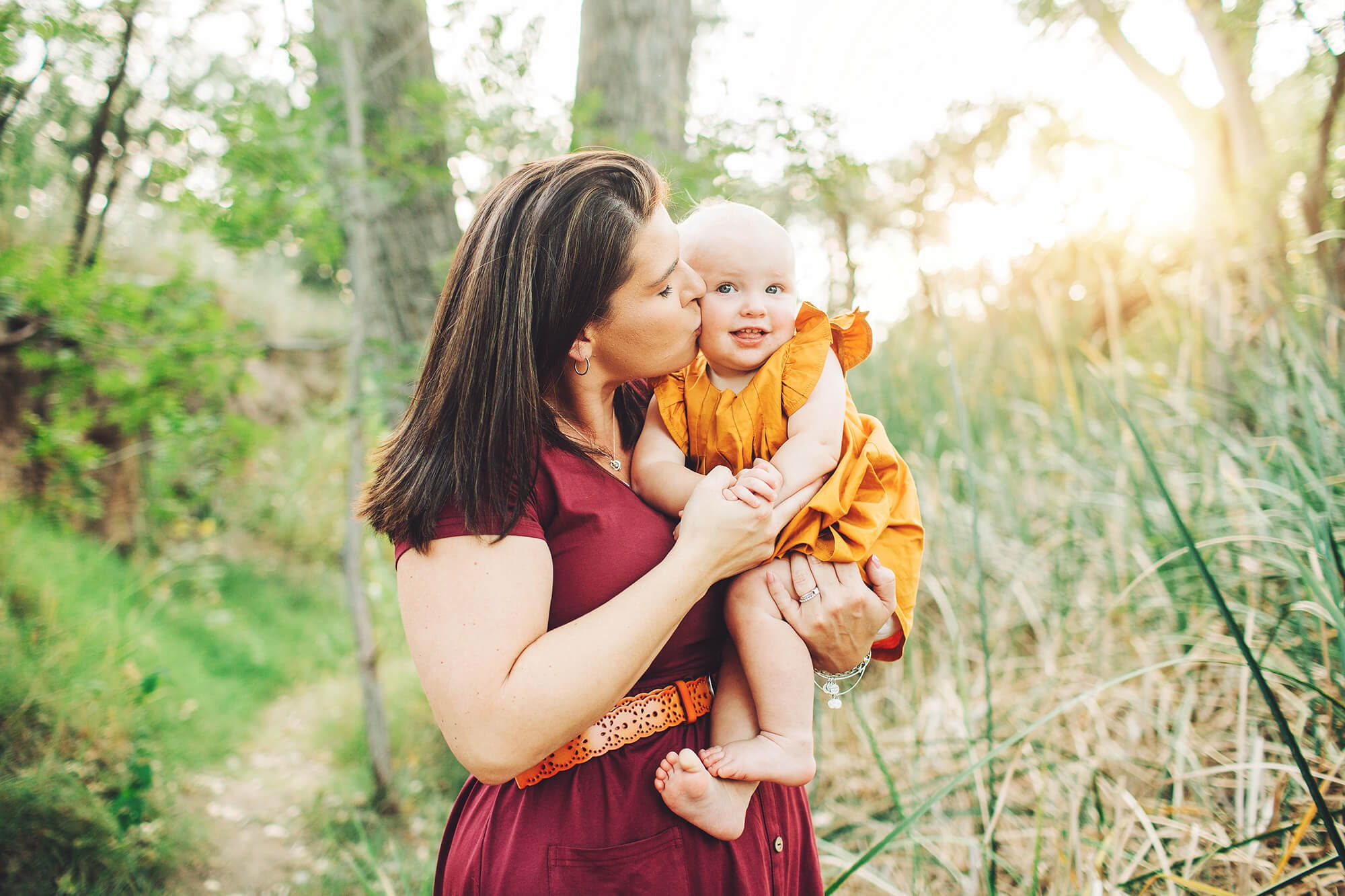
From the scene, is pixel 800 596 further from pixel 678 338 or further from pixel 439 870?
pixel 439 870

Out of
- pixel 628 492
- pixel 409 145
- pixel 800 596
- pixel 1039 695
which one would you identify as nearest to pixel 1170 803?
pixel 1039 695

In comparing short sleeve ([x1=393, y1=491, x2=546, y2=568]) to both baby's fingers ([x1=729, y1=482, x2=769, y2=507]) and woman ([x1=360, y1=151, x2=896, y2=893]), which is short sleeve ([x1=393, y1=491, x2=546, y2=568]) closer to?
woman ([x1=360, y1=151, x2=896, y2=893])

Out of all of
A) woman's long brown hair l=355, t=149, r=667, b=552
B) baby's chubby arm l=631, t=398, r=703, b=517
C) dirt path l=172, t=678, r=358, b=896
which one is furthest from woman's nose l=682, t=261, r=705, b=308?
dirt path l=172, t=678, r=358, b=896

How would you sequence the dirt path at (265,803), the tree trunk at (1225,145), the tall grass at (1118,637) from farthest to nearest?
the tree trunk at (1225,145), the dirt path at (265,803), the tall grass at (1118,637)

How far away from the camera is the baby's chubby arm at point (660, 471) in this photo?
140cm

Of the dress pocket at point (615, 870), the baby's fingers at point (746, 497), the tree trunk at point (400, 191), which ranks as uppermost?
the tree trunk at point (400, 191)

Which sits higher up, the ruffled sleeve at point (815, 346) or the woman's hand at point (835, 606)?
the ruffled sleeve at point (815, 346)

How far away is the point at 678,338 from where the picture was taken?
55.6 inches

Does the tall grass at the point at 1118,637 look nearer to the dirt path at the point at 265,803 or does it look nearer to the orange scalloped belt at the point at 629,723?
the orange scalloped belt at the point at 629,723

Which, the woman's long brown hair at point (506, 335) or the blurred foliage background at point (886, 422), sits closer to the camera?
the woman's long brown hair at point (506, 335)

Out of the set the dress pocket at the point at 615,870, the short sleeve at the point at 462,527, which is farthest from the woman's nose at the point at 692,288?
the dress pocket at the point at 615,870

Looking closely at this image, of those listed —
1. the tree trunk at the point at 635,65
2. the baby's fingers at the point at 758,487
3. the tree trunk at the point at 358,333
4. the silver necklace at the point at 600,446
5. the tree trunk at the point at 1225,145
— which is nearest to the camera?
the baby's fingers at the point at 758,487

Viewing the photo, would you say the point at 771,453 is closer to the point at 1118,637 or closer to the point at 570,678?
the point at 570,678

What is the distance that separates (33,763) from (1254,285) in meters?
4.68
